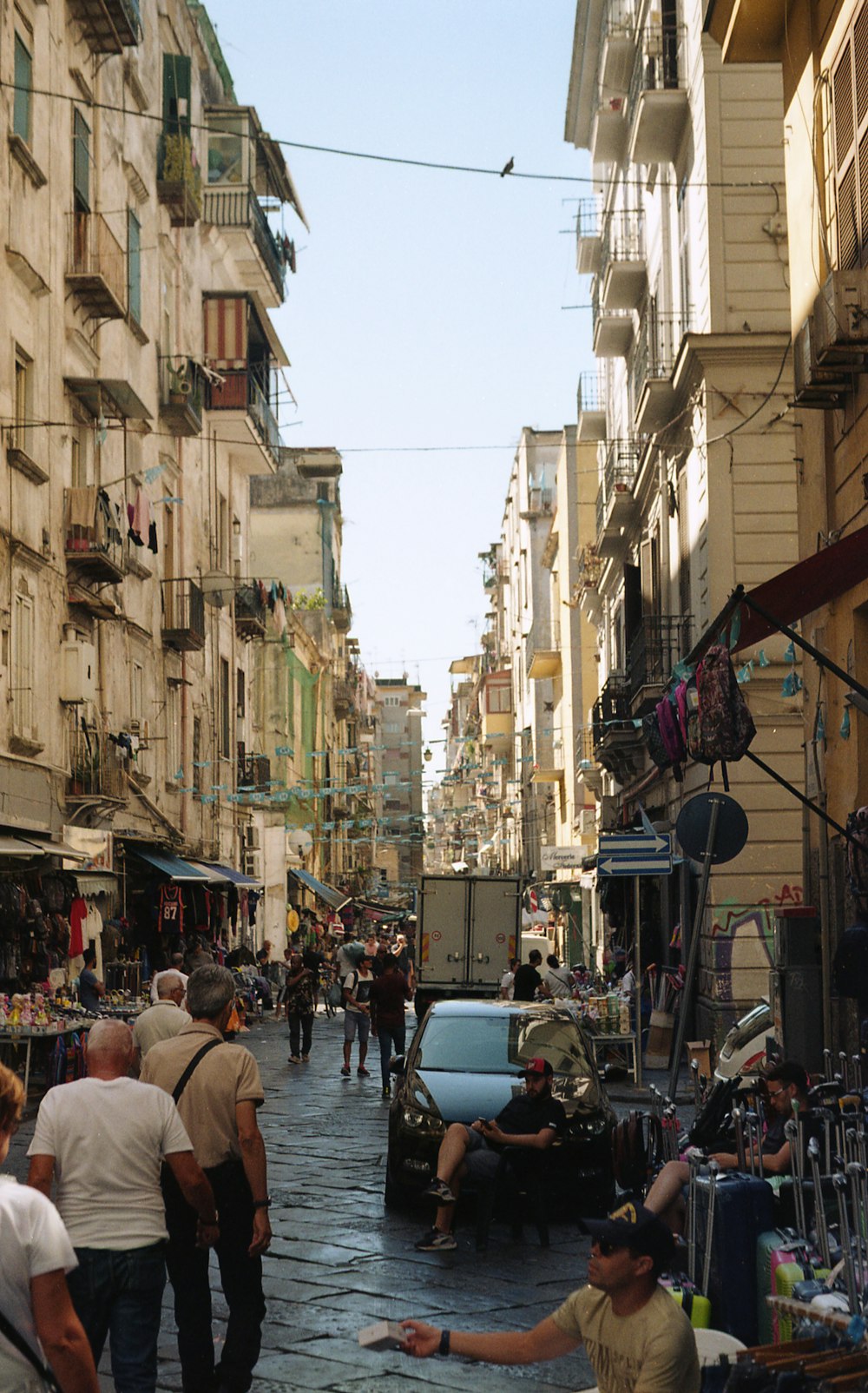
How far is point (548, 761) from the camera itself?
64938mm

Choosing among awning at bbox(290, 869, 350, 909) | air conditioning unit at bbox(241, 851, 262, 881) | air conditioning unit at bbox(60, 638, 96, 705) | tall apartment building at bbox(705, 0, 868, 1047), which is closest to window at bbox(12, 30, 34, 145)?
air conditioning unit at bbox(60, 638, 96, 705)

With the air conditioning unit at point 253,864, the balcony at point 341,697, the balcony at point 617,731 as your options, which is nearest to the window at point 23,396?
the balcony at point 617,731

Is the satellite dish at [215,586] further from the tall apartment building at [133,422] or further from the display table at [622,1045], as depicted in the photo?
the display table at [622,1045]

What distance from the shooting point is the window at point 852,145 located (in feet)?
40.0

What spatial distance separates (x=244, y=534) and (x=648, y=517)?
17214 millimetres

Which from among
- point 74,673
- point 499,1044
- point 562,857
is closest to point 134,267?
point 74,673

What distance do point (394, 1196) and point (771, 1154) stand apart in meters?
3.42

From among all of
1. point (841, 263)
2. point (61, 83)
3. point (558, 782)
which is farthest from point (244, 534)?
point (841, 263)

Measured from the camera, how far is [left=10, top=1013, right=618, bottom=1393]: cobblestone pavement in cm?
738

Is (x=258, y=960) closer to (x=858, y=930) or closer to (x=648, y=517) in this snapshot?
(x=648, y=517)

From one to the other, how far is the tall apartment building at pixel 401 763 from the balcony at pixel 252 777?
93.4 metres

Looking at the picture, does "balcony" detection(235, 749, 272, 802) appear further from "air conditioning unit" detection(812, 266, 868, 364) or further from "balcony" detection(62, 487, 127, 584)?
"air conditioning unit" detection(812, 266, 868, 364)

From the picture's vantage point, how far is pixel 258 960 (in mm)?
39500

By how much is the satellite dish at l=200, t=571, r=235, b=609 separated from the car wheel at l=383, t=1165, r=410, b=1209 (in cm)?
2435
